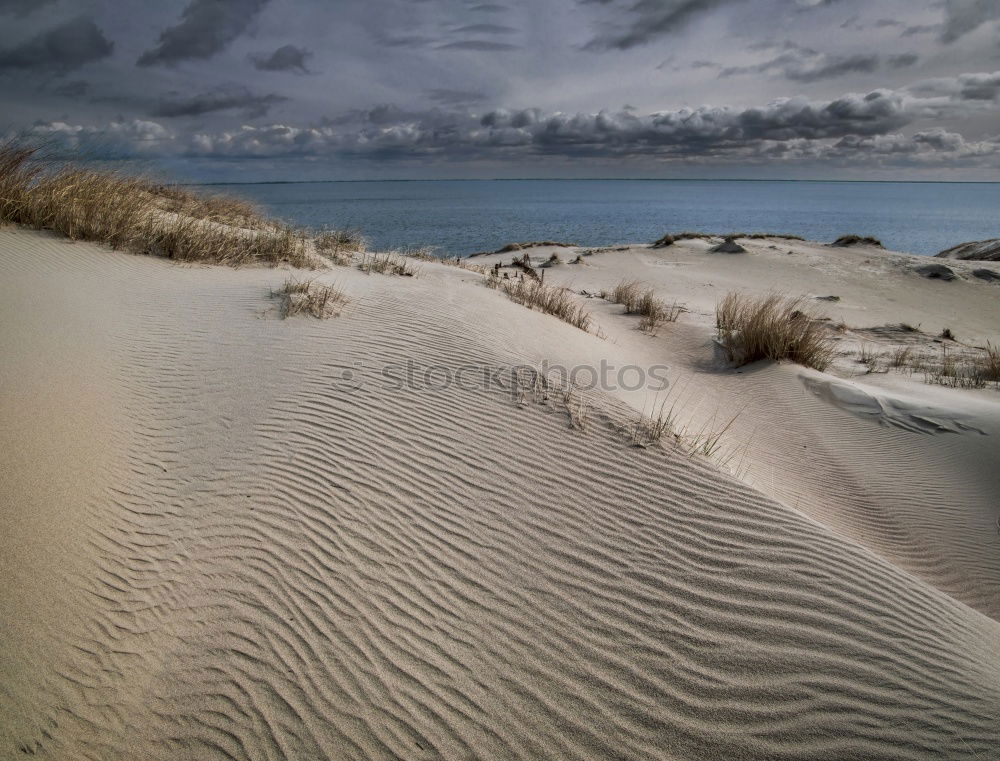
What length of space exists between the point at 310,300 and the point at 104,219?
4.31 meters

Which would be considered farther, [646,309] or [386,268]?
[646,309]

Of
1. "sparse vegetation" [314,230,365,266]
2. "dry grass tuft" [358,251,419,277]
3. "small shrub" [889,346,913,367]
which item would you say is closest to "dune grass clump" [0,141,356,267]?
"sparse vegetation" [314,230,365,266]

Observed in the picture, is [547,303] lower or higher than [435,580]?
higher

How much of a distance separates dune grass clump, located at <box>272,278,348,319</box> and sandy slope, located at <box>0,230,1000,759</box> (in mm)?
1102

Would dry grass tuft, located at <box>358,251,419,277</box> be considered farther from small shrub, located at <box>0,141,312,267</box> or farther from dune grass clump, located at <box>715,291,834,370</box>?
dune grass clump, located at <box>715,291,834,370</box>

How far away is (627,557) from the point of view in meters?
2.53

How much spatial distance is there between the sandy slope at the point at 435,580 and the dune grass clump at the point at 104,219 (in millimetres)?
3181

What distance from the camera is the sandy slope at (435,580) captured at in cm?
185

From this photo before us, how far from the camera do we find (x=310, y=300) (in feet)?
17.7

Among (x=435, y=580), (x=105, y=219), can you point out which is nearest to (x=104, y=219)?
(x=105, y=219)

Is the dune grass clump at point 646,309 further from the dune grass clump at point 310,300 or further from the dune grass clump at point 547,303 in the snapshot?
the dune grass clump at point 310,300

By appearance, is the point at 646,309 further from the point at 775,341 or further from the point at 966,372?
the point at 966,372

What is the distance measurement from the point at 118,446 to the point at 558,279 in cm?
1233

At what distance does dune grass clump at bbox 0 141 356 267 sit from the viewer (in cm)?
690
